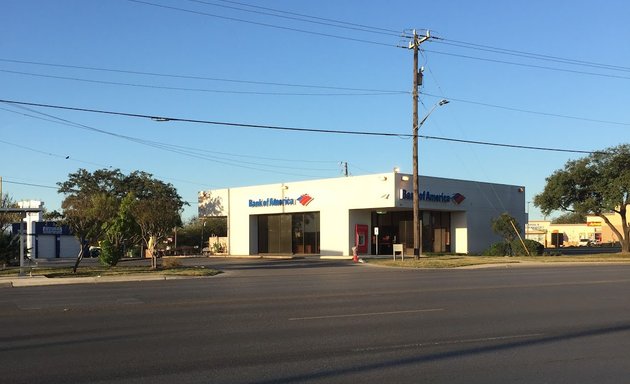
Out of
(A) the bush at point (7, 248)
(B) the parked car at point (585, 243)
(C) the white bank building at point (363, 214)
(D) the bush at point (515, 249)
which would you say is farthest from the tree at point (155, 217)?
(B) the parked car at point (585, 243)

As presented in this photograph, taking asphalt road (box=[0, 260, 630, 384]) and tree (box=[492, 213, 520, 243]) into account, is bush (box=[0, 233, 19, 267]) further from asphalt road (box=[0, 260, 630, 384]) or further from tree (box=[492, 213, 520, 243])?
tree (box=[492, 213, 520, 243])

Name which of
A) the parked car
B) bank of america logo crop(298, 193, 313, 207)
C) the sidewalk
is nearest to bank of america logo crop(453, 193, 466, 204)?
bank of america logo crop(298, 193, 313, 207)

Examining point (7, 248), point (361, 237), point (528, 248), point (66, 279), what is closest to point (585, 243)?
point (528, 248)

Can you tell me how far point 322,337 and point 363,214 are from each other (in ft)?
126

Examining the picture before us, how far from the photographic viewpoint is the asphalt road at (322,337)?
772 centimetres

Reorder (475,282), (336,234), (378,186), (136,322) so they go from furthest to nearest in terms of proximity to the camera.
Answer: (336,234) < (378,186) < (475,282) < (136,322)

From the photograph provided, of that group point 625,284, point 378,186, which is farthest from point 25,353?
point 378,186

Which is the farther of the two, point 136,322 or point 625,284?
point 625,284

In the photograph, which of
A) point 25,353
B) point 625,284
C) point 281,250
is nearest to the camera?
point 25,353

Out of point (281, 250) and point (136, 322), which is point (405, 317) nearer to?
point (136, 322)

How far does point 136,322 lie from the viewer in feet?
40.2

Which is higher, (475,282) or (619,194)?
(619,194)

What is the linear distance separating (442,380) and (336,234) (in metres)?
40.7

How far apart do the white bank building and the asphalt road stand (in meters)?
28.8
